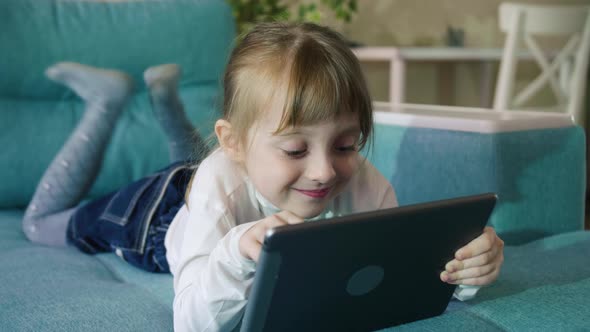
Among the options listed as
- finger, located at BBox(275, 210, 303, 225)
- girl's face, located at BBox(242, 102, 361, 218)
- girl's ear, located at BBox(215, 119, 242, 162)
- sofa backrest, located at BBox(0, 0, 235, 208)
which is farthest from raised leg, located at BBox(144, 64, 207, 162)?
finger, located at BBox(275, 210, 303, 225)

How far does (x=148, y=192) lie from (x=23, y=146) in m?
0.41

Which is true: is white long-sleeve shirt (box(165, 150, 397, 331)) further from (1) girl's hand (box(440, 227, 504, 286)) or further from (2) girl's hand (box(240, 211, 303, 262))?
(1) girl's hand (box(440, 227, 504, 286))

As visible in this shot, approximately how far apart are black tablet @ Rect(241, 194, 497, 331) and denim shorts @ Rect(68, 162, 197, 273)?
560 millimetres

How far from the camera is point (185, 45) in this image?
1.75 m

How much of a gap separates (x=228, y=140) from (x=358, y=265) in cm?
35

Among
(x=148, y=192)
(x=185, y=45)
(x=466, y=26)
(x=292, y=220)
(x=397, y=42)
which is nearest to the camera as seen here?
(x=292, y=220)

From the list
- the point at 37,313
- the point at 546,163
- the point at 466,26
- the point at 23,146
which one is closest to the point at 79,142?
the point at 23,146

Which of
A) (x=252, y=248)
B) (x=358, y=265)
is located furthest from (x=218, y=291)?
(x=358, y=265)

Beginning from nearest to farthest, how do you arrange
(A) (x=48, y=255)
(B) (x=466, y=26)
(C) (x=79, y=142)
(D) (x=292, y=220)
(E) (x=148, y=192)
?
(D) (x=292, y=220)
(A) (x=48, y=255)
(E) (x=148, y=192)
(C) (x=79, y=142)
(B) (x=466, y=26)

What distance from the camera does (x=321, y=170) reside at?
0.84m

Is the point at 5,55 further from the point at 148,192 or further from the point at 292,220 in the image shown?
the point at 292,220

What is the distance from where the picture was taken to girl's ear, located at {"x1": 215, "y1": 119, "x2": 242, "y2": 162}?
971 mm

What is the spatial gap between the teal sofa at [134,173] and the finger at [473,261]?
85 millimetres

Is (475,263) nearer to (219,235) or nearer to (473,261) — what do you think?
(473,261)
